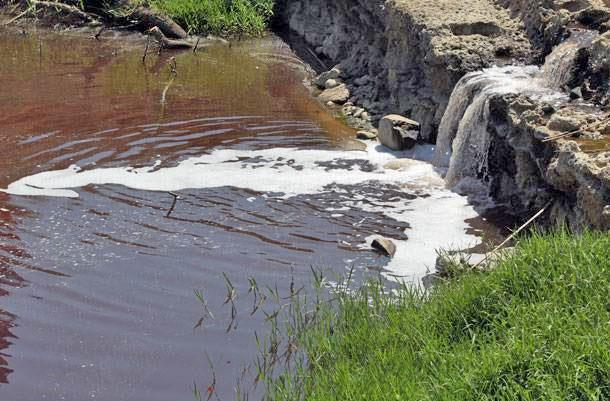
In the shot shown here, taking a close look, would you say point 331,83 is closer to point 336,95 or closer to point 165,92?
point 336,95

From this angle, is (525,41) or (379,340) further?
(525,41)

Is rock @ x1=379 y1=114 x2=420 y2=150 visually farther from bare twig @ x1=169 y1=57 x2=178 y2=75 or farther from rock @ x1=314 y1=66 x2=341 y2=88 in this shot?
bare twig @ x1=169 y1=57 x2=178 y2=75

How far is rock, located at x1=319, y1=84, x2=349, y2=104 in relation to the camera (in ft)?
46.1

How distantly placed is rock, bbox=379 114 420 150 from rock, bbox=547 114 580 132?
125 inches

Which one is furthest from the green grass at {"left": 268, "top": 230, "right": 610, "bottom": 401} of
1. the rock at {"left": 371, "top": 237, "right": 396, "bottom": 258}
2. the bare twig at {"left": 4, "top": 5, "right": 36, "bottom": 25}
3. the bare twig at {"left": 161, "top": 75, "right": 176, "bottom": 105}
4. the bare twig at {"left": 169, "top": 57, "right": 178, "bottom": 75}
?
the bare twig at {"left": 4, "top": 5, "right": 36, "bottom": 25}

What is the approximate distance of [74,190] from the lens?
980 cm

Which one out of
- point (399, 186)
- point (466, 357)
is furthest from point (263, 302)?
point (399, 186)

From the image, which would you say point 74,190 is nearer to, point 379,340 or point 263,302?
point 263,302

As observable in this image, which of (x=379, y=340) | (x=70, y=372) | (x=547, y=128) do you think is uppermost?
(x=547, y=128)

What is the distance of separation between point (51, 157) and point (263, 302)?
5.00 metres

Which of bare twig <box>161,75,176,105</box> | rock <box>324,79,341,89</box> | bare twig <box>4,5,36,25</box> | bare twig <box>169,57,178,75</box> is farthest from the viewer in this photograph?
bare twig <box>4,5,36,25</box>

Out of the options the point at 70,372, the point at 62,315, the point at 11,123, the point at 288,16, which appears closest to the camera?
the point at 70,372

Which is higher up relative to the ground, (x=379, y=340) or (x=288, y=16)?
(x=288, y=16)

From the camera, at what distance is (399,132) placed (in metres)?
11.4
